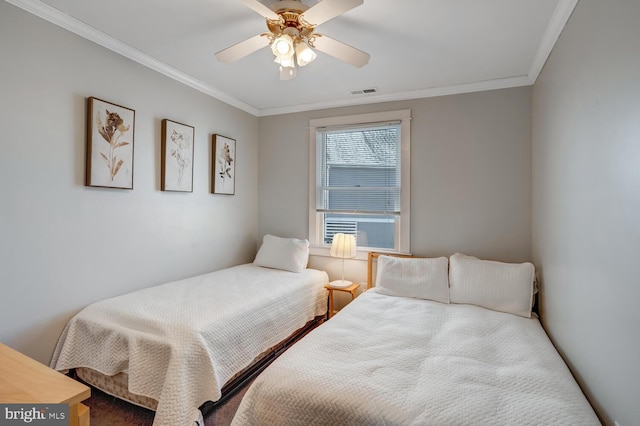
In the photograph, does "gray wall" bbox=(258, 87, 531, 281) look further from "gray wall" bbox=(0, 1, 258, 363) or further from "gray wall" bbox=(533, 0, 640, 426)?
"gray wall" bbox=(0, 1, 258, 363)

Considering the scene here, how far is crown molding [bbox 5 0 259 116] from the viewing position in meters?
1.89

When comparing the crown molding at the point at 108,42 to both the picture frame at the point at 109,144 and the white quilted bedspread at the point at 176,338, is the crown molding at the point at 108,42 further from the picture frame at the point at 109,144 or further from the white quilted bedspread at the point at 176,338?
the white quilted bedspread at the point at 176,338

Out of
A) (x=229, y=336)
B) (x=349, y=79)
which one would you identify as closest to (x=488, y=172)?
(x=349, y=79)

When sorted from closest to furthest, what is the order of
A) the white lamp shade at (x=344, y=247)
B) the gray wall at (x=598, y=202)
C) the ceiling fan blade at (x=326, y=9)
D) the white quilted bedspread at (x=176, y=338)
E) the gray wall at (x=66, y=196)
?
the gray wall at (x=598, y=202), the ceiling fan blade at (x=326, y=9), the white quilted bedspread at (x=176, y=338), the gray wall at (x=66, y=196), the white lamp shade at (x=344, y=247)

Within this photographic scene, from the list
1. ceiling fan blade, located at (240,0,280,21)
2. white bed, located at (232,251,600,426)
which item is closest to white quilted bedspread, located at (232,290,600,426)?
white bed, located at (232,251,600,426)

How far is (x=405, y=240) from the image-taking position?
10.6 ft

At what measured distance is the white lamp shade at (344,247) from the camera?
324cm

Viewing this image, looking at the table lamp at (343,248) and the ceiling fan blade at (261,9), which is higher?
the ceiling fan blade at (261,9)

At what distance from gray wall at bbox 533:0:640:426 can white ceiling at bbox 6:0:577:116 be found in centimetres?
35

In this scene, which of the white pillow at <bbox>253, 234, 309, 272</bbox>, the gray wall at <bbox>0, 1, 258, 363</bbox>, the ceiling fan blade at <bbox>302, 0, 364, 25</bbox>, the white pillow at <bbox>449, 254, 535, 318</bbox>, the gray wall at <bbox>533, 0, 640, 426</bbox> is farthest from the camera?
the white pillow at <bbox>253, 234, 309, 272</bbox>

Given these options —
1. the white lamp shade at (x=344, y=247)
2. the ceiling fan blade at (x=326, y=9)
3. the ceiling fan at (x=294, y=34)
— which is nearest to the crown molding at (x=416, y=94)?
the ceiling fan at (x=294, y=34)

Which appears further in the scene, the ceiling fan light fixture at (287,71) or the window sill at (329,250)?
the window sill at (329,250)

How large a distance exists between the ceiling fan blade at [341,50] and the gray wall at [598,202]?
3.72ft

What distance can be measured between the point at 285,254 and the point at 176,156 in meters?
1.45
